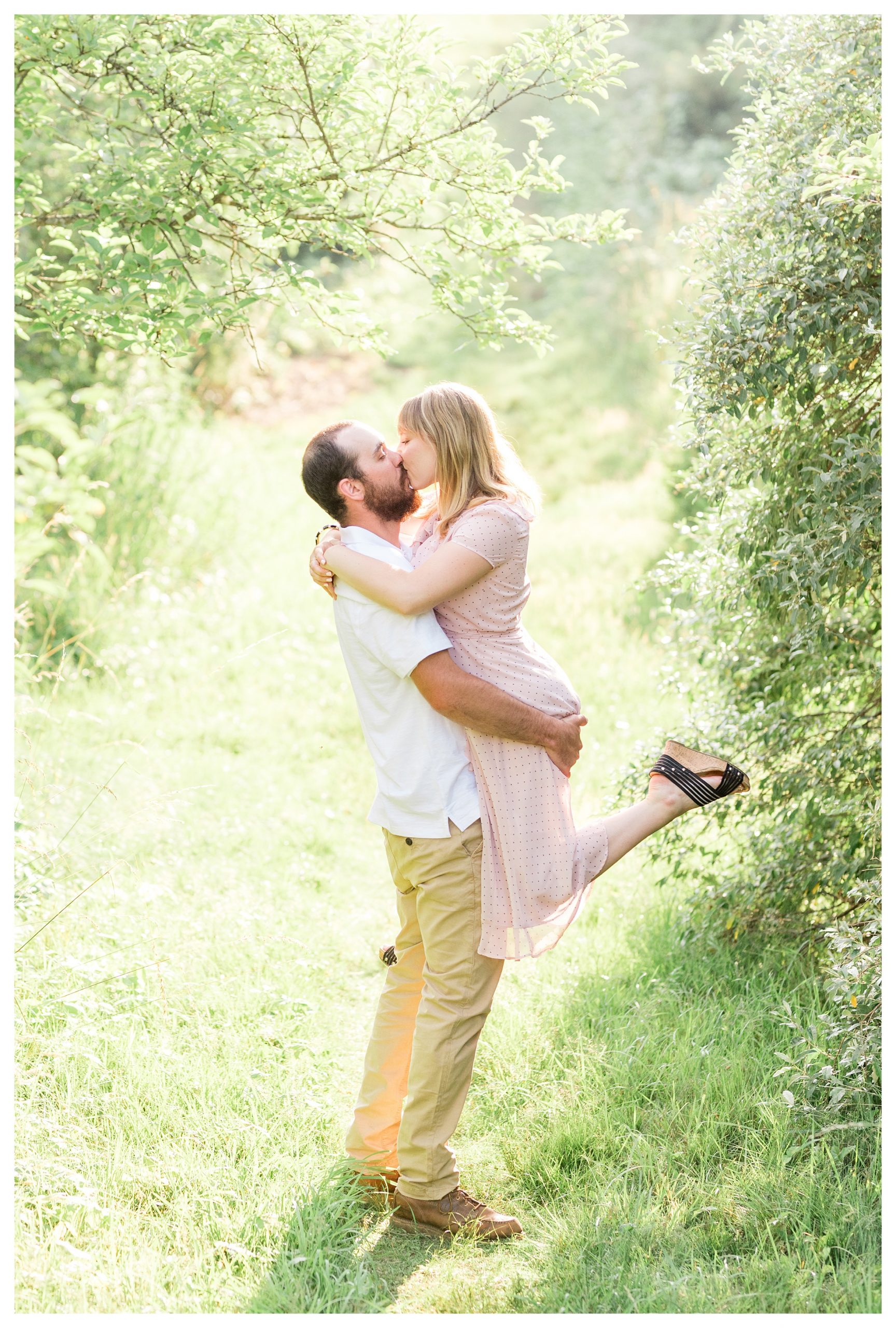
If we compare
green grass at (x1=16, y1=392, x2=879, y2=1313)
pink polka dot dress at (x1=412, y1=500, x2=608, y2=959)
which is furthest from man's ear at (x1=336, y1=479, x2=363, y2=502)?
green grass at (x1=16, y1=392, x2=879, y2=1313)

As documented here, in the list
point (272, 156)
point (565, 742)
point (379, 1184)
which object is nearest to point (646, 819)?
point (565, 742)

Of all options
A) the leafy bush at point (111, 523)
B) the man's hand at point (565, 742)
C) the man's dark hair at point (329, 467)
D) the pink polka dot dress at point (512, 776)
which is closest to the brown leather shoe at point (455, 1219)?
the pink polka dot dress at point (512, 776)

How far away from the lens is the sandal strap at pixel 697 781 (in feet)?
10.3

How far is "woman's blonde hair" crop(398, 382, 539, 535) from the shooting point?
2.91 m

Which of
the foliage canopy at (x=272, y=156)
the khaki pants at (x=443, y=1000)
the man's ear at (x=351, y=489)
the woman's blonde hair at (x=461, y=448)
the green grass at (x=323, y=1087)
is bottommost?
the green grass at (x=323, y=1087)

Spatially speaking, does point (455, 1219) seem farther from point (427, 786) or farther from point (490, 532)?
point (490, 532)

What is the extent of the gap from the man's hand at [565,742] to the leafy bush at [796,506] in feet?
3.08

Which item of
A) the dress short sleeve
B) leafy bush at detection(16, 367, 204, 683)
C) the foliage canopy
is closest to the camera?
the dress short sleeve

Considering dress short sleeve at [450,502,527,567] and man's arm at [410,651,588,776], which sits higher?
dress short sleeve at [450,502,527,567]

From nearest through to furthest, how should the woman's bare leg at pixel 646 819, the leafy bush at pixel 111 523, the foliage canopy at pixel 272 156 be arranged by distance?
the woman's bare leg at pixel 646 819 < the foliage canopy at pixel 272 156 < the leafy bush at pixel 111 523

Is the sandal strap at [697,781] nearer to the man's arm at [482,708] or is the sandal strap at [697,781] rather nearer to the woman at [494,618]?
the woman at [494,618]

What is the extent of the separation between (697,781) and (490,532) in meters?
0.95

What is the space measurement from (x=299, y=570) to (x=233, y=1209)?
675cm

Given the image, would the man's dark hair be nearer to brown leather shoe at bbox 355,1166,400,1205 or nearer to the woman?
the woman
